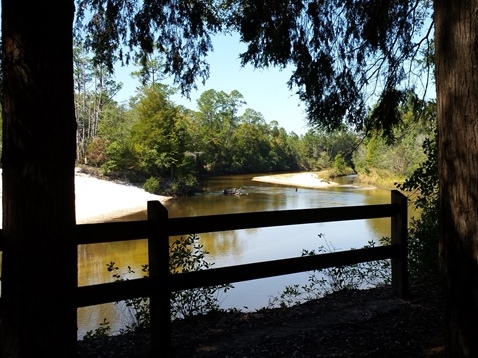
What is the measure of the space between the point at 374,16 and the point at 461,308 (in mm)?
4686

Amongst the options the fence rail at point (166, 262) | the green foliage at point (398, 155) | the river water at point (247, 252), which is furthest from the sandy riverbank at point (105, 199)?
the fence rail at point (166, 262)

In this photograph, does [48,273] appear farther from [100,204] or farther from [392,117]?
[100,204]

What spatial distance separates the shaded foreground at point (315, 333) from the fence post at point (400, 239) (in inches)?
6.6

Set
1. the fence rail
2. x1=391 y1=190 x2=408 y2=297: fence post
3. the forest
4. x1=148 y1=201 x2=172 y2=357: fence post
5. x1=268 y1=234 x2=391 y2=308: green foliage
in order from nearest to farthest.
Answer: the fence rail
x1=148 y1=201 x2=172 y2=357: fence post
x1=391 y1=190 x2=408 y2=297: fence post
x1=268 y1=234 x2=391 y2=308: green foliage
the forest

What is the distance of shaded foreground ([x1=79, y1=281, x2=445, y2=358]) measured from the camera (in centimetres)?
322

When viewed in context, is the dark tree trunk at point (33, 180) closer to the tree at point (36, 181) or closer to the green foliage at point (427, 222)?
the tree at point (36, 181)

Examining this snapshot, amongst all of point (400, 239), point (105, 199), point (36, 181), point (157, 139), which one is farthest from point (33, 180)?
point (157, 139)

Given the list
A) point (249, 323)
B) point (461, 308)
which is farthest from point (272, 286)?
point (461, 308)

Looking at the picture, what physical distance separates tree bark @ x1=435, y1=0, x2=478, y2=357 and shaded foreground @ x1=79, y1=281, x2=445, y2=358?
109cm

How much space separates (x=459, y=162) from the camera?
204cm

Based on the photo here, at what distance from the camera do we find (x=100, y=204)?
3212 centimetres

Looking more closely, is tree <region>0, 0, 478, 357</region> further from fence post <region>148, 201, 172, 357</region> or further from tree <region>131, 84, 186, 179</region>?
tree <region>131, 84, 186, 179</region>

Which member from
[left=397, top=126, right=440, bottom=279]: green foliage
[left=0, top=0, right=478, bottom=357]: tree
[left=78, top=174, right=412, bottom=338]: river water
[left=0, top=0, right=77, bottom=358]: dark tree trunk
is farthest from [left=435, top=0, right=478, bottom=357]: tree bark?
[left=78, top=174, right=412, bottom=338]: river water

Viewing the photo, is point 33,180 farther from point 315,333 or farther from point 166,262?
point 315,333
